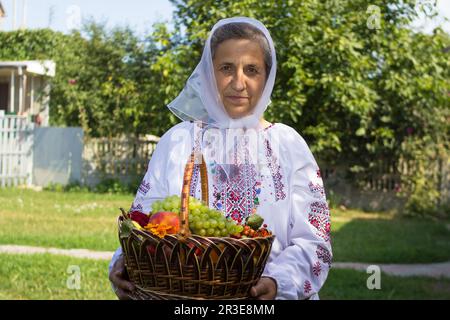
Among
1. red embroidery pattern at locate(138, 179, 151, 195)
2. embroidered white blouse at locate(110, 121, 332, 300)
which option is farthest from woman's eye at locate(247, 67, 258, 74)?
red embroidery pattern at locate(138, 179, 151, 195)

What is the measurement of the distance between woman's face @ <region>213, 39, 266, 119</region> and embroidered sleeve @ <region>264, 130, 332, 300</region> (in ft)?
0.93

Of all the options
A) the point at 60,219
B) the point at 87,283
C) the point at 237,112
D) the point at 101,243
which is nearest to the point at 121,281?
the point at 237,112

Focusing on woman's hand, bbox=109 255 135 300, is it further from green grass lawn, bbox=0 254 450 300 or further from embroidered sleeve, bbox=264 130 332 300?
green grass lawn, bbox=0 254 450 300

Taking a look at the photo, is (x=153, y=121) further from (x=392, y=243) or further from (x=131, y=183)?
(x=392, y=243)

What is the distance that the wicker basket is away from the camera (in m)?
1.73

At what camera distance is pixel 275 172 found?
229 centimetres

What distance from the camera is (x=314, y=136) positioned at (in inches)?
442

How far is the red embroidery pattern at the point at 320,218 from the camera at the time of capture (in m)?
2.16

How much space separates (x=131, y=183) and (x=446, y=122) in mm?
6833

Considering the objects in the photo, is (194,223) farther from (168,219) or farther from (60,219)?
(60,219)

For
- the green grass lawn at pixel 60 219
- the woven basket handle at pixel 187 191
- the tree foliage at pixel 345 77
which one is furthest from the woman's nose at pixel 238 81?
the tree foliage at pixel 345 77

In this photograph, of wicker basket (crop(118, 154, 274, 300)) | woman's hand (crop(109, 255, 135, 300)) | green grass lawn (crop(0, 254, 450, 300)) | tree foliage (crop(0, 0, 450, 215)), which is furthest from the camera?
tree foliage (crop(0, 0, 450, 215))

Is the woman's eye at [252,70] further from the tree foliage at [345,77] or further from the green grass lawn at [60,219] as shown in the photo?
the tree foliage at [345,77]

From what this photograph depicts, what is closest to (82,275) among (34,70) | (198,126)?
(198,126)
